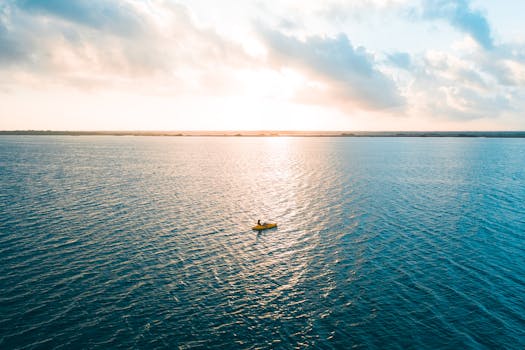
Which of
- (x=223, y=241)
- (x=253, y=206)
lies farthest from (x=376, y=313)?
(x=253, y=206)

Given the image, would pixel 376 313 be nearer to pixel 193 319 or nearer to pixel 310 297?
pixel 310 297

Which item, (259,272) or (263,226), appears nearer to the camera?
(259,272)

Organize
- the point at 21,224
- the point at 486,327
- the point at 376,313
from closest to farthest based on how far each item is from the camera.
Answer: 1. the point at 486,327
2. the point at 376,313
3. the point at 21,224

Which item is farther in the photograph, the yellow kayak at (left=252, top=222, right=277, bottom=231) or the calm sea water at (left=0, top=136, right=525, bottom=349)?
the yellow kayak at (left=252, top=222, right=277, bottom=231)

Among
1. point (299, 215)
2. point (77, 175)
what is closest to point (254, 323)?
point (299, 215)

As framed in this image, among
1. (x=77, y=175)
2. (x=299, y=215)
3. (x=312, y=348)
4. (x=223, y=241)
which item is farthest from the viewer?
(x=77, y=175)

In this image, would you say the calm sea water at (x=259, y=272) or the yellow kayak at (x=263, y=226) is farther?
the yellow kayak at (x=263, y=226)

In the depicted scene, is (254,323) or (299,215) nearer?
(254,323)

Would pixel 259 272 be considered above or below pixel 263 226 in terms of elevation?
below
